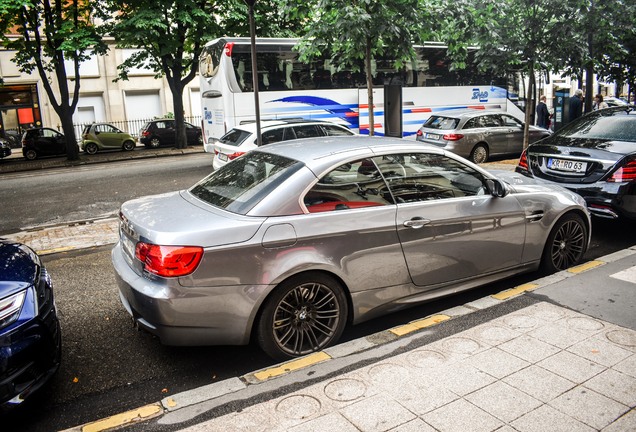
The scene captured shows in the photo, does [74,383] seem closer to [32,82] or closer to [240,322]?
[240,322]

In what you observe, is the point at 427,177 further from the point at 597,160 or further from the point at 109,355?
the point at 597,160

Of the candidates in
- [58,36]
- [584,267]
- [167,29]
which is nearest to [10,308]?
[584,267]

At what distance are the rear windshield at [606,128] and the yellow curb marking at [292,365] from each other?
572 centimetres

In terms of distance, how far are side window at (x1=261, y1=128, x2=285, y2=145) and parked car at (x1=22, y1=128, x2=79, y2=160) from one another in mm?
14757

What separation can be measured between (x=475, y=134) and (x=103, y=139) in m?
17.7

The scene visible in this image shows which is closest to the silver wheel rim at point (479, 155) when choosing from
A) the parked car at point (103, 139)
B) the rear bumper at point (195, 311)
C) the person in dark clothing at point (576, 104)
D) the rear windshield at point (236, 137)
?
the person in dark clothing at point (576, 104)

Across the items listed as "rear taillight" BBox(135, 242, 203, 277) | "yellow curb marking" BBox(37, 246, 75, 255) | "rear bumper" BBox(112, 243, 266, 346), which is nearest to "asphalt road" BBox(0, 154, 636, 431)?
"yellow curb marking" BBox(37, 246, 75, 255)

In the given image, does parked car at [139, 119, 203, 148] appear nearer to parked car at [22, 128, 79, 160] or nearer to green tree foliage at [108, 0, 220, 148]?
green tree foliage at [108, 0, 220, 148]

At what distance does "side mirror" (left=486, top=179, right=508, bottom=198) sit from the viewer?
16.6ft

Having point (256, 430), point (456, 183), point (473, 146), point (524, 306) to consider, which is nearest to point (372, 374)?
point (256, 430)

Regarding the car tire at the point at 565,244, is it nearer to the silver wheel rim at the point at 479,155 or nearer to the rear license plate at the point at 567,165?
the rear license plate at the point at 567,165

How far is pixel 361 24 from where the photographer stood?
11.4 metres

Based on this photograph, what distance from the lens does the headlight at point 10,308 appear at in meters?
3.32

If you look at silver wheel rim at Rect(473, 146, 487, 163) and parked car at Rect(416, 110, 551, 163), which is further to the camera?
silver wheel rim at Rect(473, 146, 487, 163)
